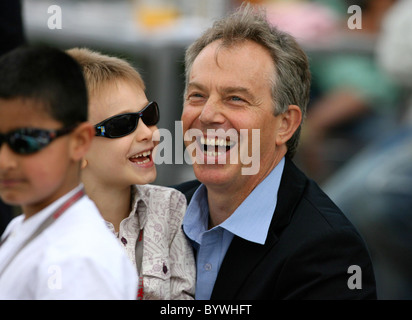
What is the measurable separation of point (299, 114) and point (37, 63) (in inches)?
47.3

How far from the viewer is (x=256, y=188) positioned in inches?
92.6

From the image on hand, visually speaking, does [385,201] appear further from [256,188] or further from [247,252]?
[247,252]

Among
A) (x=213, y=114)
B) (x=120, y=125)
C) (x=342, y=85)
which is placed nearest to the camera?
(x=120, y=125)

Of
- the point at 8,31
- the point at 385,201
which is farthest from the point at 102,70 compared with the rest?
the point at 385,201

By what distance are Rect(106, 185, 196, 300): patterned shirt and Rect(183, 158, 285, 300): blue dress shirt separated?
3 centimetres

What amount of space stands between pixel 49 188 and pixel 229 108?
0.96m

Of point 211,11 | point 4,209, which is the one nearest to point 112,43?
point 211,11

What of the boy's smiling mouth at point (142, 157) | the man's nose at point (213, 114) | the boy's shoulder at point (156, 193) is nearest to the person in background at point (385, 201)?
the boy's shoulder at point (156, 193)

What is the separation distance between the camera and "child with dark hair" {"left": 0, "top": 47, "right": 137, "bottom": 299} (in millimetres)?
1357

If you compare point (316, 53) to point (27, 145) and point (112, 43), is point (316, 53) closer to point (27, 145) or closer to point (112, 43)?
→ point (112, 43)

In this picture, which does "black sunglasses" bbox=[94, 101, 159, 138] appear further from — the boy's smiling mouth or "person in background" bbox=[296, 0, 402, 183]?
"person in background" bbox=[296, 0, 402, 183]

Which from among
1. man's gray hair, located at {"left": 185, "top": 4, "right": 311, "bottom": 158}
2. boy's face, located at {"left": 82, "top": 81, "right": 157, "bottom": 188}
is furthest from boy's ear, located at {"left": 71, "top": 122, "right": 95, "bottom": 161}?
man's gray hair, located at {"left": 185, "top": 4, "right": 311, "bottom": 158}

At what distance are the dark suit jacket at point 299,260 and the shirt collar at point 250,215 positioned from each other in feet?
0.10

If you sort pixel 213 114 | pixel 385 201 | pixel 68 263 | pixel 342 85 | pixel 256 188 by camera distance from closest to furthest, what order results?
pixel 68 263, pixel 213 114, pixel 256 188, pixel 385 201, pixel 342 85
